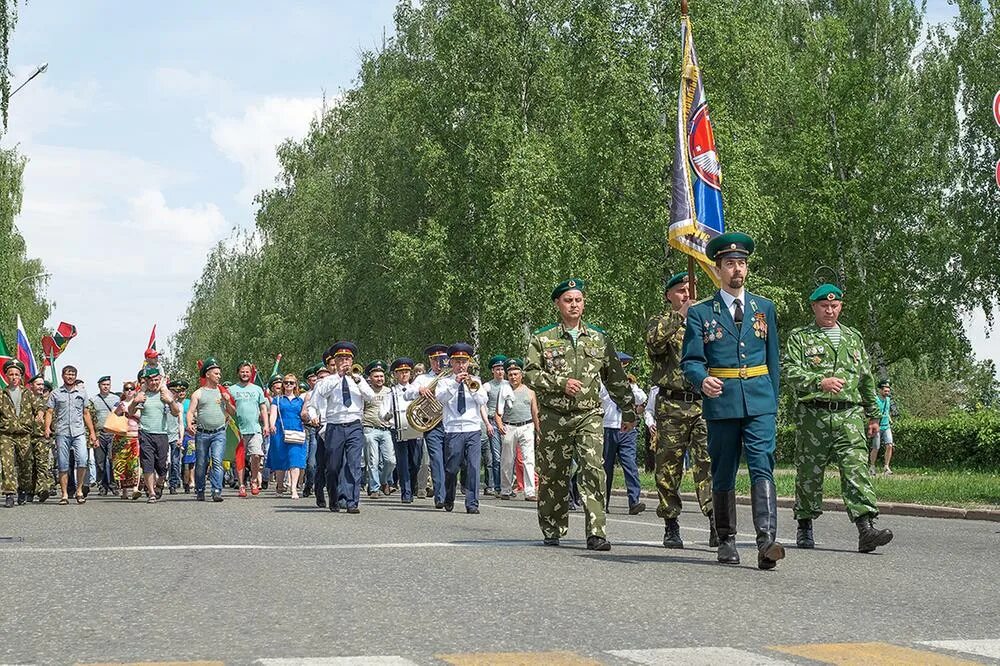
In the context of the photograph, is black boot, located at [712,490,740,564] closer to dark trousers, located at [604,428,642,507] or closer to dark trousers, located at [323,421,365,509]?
dark trousers, located at [604,428,642,507]

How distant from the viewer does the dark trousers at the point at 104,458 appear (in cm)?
2581

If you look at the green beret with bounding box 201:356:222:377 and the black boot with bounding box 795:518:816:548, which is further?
the green beret with bounding box 201:356:222:377

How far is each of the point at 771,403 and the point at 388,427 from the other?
46.0 ft

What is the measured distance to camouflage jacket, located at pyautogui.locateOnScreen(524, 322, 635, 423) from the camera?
446 inches

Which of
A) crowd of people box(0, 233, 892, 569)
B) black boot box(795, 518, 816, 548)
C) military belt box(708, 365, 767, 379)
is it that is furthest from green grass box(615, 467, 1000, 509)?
military belt box(708, 365, 767, 379)

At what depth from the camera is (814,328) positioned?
39.1 feet

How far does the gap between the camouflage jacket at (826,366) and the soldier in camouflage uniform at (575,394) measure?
1310 mm

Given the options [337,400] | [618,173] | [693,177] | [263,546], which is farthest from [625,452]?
[618,173]

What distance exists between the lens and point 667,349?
1158 centimetres

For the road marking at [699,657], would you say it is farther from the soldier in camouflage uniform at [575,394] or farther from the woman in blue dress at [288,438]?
the woman in blue dress at [288,438]

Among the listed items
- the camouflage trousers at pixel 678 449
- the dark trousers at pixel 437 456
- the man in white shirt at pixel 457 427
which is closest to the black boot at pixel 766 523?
the camouflage trousers at pixel 678 449

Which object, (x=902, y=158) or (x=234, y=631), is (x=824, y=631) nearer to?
(x=234, y=631)

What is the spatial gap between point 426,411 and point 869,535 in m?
8.25

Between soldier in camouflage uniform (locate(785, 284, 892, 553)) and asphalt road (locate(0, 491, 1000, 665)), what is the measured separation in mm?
436
